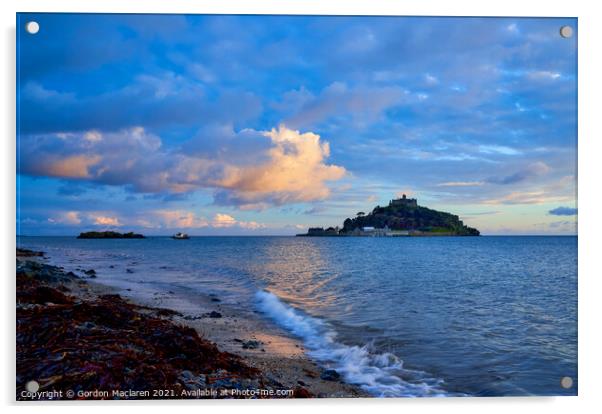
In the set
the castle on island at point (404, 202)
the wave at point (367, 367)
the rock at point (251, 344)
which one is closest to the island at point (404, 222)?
the castle on island at point (404, 202)

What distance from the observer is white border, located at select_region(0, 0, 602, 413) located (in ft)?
13.1

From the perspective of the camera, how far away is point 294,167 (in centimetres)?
533

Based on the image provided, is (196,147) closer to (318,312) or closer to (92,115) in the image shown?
(92,115)

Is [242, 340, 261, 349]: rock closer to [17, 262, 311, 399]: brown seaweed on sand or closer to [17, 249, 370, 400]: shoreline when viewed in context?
[17, 249, 370, 400]: shoreline

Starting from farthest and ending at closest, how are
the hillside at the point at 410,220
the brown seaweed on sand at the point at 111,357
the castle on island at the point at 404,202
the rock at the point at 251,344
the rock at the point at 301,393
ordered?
the hillside at the point at 410,220, the castle on island at the point at 404,202, the rock at the point at 251,344, the rock at the point at 301,393, the brown seaweed on sand at the point at 111,357

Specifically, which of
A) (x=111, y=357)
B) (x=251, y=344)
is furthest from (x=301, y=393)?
(x=111, y=357)

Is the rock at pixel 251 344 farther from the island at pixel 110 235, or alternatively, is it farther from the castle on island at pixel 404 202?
the castle on island at pixel 404 202

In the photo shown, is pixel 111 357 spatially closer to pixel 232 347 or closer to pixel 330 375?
pixel 232 347

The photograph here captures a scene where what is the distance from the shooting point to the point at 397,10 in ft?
14.1

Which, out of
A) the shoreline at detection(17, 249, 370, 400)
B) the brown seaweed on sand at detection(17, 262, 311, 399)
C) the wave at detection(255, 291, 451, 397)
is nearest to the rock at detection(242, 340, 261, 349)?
the shoreline at detection(17, 249, 370, 400)

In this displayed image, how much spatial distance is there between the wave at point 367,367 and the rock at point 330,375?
7cm

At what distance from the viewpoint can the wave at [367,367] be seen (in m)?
4.06

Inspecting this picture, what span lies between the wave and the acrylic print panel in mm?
26

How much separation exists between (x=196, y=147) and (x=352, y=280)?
688 centimetres
